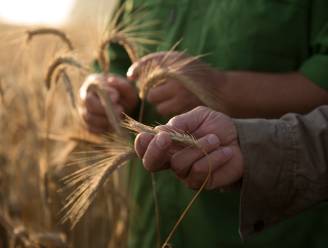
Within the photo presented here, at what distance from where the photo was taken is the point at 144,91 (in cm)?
132

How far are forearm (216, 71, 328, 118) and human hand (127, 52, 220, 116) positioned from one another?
0.21 ft

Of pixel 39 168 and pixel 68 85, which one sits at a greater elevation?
pixel 68 85

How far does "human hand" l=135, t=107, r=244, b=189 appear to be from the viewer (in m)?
0.98

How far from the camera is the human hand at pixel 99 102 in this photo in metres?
1.53

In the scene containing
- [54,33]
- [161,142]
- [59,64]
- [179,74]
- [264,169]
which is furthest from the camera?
[54,33]

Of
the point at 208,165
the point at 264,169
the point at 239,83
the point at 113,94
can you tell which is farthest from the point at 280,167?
the point at 113,94

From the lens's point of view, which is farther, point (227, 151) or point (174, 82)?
point (174, 82)

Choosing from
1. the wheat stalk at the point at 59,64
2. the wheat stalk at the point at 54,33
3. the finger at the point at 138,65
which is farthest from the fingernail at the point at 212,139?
the wheat stalk at the point at 54,33

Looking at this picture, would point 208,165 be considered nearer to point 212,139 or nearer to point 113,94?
point 212,139

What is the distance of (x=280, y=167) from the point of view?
111cm

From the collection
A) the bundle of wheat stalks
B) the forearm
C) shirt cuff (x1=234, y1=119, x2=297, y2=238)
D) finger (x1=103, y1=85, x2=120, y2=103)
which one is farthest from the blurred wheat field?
shirt cuff (x1=234, y1=119, x2=297, y2=238)

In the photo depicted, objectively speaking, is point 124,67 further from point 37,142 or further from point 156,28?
point 37,142

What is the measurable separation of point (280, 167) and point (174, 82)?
422mm

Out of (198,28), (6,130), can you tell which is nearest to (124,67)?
(198,28)
